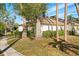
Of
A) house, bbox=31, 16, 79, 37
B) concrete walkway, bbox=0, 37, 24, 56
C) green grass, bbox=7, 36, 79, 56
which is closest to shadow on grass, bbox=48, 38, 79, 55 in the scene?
green grass, bbox=7, 36, 79, 56

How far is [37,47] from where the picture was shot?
745cm

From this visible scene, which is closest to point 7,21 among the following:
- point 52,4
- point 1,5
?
point 1,5

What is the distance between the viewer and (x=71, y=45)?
24.5 ft

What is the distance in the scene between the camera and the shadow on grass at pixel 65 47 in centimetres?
743

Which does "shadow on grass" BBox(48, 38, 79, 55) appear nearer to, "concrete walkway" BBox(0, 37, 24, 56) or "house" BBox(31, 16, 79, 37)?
"house" BBox(31, 16, 79, 37)

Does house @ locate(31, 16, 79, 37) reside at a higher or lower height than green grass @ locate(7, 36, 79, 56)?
higher

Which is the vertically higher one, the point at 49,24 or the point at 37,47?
Answer: the point at 49,24

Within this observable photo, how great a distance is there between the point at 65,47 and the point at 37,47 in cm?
41

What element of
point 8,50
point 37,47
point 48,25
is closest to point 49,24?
point 48,25

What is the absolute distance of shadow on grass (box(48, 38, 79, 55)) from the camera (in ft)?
24.4

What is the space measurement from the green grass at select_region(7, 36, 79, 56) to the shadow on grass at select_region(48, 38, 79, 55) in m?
0.05

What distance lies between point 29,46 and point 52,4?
2.27ft

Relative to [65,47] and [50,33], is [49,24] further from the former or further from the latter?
[65,47]

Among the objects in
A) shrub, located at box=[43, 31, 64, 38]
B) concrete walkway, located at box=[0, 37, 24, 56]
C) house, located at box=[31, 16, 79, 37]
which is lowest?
concrete walkway, located at box=[0, 37, 24, 56]
